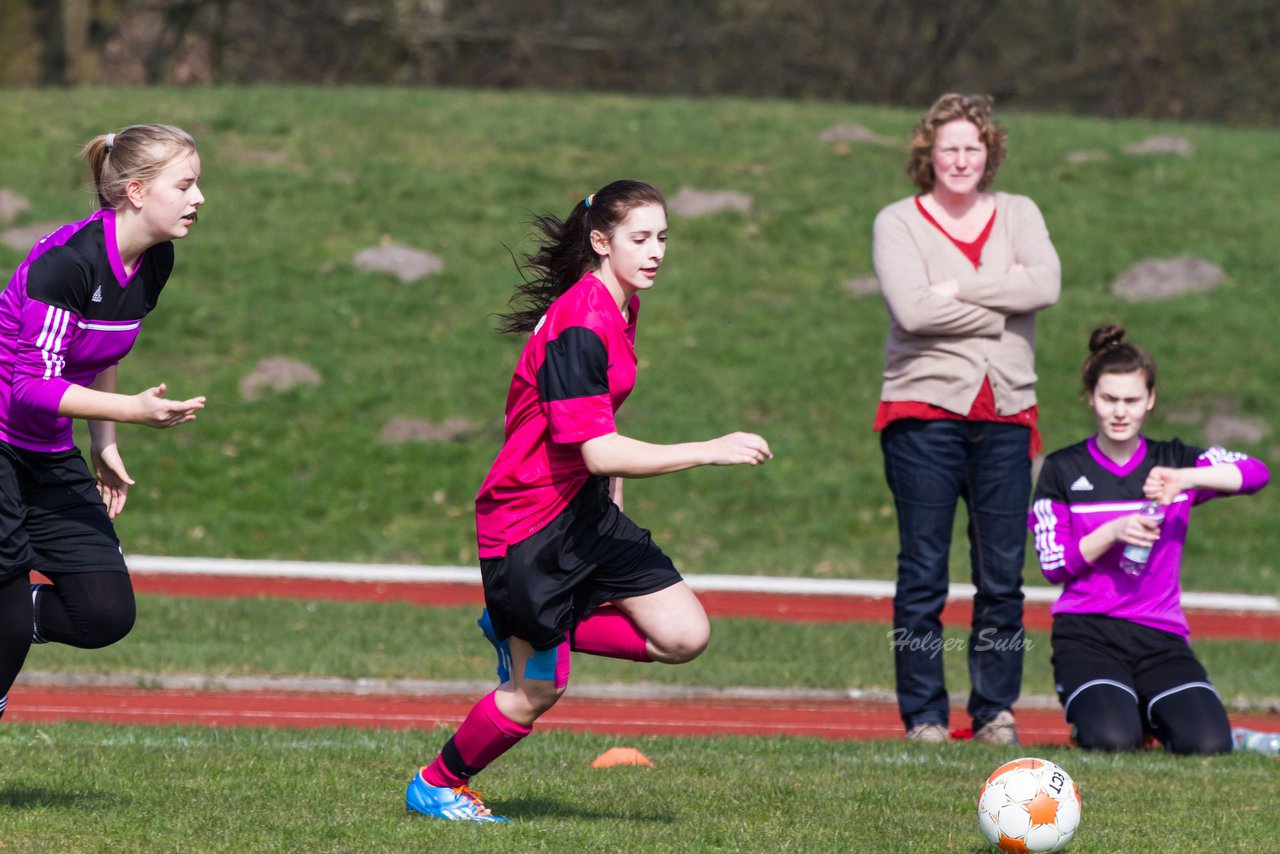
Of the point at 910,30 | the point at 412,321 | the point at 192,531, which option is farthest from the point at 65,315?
the point at 910,30

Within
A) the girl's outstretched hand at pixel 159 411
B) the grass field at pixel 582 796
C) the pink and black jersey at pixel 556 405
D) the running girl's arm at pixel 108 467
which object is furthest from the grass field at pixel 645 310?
the girl's outstretched hand at pixel 159 411

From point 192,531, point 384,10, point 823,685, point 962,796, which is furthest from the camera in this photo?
point 384,10

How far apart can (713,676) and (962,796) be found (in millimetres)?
4201

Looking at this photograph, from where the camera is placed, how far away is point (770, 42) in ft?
122

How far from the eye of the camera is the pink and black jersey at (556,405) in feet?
16.0

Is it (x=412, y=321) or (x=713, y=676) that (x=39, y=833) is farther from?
(x=412, y=321)

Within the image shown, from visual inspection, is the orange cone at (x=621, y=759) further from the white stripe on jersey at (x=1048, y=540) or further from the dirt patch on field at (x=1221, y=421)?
the dirt patch on field at (x=1221, y=421)

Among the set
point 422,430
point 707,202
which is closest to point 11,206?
point 422,430

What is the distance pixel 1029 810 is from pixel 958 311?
285 centimetres

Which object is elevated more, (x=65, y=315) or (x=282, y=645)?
(x=65, y=315)

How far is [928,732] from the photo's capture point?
24.3ft

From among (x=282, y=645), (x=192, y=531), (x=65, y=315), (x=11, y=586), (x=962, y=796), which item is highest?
(x=65, y=315)

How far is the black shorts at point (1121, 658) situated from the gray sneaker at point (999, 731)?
26 centimetres

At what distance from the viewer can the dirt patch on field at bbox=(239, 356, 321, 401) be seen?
17.7 metres
